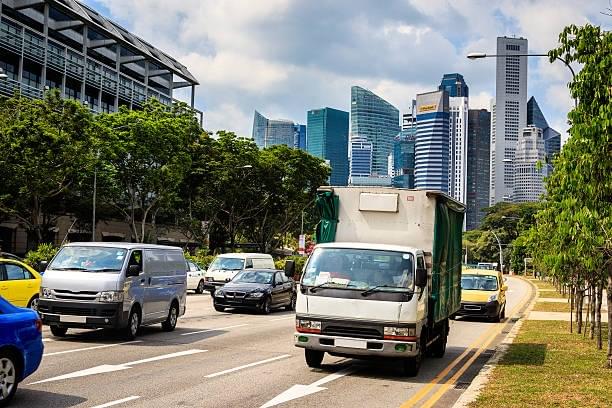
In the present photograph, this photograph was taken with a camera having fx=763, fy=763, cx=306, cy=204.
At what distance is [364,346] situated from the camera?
1163 centimetres

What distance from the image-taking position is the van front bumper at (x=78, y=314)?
14.9m

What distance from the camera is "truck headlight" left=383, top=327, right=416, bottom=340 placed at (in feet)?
37.9

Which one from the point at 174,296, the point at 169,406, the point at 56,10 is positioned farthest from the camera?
the point at 56,10

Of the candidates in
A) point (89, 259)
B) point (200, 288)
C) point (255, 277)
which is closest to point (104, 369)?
point (89, 259)

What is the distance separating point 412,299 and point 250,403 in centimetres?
338

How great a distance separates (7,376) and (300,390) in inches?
158

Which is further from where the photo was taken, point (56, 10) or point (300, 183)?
point (56, 10)

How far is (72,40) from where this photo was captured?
232 ft

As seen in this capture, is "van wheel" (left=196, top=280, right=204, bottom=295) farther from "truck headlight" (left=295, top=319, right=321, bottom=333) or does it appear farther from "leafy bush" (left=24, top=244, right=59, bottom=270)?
"truck headlight" (left=295, top=319, right=321, bottom=333)

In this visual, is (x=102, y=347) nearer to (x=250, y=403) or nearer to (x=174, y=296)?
(x=174, y=296)

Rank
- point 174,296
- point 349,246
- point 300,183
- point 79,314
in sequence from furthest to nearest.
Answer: point 300,183 → point 174,296 → point 79,314 → point 349,246

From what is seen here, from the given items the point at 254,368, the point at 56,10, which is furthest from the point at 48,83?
the point at 254,368

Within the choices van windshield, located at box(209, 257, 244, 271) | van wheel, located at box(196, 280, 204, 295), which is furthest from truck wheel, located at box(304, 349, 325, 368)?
van wheel, located at box(196, 280, 204, 295)

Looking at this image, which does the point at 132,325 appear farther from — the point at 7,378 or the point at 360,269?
the point at 7,378
